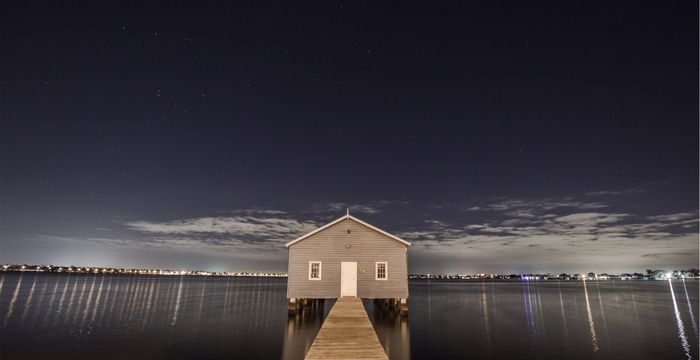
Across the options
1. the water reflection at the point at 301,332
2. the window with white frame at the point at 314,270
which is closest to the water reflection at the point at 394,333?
the water reflection at the point at 301,332

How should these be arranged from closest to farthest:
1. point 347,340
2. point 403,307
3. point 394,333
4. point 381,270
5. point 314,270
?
point 347,340
point 394,333
point 314,270
point 381,270
point 403,307

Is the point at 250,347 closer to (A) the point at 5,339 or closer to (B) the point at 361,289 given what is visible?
(B) the point at 361,289

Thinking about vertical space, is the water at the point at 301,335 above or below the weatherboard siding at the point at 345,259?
below

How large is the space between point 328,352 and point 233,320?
2046 cm

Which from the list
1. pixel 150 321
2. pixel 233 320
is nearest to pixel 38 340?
pixel 150 321

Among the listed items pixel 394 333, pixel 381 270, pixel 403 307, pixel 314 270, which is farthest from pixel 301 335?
pixel 403 307

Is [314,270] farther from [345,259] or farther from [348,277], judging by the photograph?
[348,277]

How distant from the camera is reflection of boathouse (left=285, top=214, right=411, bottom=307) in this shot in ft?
80.9

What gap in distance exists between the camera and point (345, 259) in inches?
974

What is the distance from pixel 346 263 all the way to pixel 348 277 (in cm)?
85

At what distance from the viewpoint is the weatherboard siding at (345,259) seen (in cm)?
2470

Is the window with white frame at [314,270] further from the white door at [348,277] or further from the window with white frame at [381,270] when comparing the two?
the window with white frame at [381,270]

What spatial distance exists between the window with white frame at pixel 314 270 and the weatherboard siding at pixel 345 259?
19 cm

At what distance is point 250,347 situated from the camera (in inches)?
774
